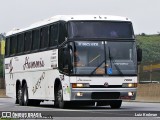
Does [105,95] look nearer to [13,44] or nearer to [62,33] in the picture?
[62,33]

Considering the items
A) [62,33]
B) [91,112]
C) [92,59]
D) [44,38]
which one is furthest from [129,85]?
[44,38]

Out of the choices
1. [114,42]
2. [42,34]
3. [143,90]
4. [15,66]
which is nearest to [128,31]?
[114,42]

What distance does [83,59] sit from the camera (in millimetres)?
25344

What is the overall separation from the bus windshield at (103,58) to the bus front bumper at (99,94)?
0.63 metres

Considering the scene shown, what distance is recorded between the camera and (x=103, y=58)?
25.6m

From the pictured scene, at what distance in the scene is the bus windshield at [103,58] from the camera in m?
25.4

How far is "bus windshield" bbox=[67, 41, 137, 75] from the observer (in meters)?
25.4

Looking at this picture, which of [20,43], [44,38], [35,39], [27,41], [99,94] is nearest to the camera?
[99,94]

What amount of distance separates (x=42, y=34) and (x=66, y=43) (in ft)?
12.2

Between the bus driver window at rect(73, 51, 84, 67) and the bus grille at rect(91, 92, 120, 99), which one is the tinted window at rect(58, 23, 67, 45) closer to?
the bus driver window at rect(73, 51, 84, 67)

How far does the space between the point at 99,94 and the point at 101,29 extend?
8.35ft

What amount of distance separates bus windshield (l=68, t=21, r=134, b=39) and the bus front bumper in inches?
79.5

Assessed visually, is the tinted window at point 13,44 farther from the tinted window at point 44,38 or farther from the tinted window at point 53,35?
the tinted window at point 53,35

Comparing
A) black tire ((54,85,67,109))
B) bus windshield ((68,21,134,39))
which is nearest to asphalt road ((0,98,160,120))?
black tire ((54,85,67,109))
